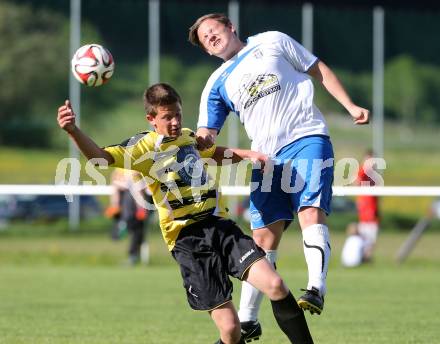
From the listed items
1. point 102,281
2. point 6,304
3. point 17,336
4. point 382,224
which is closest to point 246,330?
point 17,336

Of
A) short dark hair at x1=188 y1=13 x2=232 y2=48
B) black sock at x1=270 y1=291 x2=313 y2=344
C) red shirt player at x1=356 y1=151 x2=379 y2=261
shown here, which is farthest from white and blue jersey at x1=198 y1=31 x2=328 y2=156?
red shirt player at x1=356 y1=151 x2=379 y2=261

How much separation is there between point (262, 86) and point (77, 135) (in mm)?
1564

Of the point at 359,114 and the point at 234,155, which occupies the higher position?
the point at 359,114

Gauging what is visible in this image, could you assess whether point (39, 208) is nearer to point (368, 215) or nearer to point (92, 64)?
point (368, 215)

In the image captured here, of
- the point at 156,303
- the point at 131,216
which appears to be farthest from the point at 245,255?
the point at 131,216

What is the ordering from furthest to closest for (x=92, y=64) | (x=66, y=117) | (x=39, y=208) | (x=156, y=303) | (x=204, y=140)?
1. (x=39, y=208)
2. (x=156, y=303)
3. (x=92, y=64)
4. (x=204, y=140)
5. (x=66, y=117)

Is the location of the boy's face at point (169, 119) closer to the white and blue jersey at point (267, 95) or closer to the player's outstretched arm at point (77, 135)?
the player's outstretched arm at point (77, 135)

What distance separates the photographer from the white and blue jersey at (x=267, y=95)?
664 centimetres

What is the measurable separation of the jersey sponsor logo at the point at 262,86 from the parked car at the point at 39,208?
2160 centimetres

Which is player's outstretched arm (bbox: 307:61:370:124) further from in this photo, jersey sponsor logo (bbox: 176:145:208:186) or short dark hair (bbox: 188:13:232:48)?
jersey sponsor logo (bbox: 176:145:208:186)

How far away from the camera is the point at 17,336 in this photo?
24.9 feet

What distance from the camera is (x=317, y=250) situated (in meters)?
6.41

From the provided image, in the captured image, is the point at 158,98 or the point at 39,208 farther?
the point at 39,208

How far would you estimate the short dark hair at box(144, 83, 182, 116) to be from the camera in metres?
5.86
